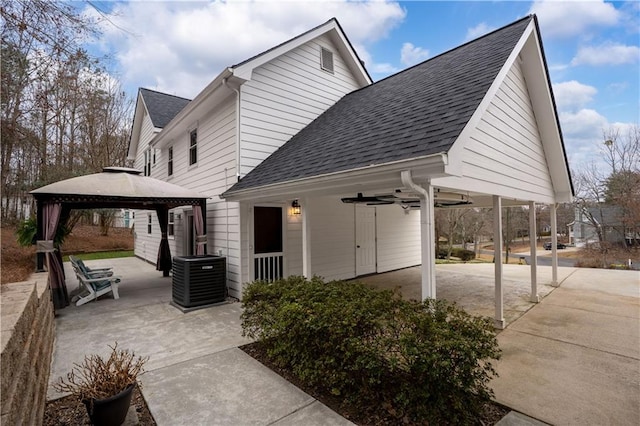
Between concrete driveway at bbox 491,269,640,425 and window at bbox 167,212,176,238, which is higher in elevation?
window at bbox 167,212,176,238

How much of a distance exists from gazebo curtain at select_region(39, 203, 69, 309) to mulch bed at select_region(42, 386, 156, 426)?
415 cm

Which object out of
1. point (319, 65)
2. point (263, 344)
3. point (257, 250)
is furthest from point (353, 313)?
point (319, 65)

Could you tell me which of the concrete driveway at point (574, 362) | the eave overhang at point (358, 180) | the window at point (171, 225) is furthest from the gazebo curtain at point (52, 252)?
the concrete driveway at point (574, 362)

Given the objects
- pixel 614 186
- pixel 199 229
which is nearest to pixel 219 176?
pixel 199 229

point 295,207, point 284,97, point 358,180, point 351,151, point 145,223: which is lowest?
point 145,223

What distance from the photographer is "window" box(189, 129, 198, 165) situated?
8.86 metres

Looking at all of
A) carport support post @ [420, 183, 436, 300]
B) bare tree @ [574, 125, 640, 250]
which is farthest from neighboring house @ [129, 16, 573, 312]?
bare tree @ [574, 125, 640, 250]

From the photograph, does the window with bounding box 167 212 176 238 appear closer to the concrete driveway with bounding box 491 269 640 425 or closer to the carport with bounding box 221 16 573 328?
the carport with bounding box 221 16 573 328

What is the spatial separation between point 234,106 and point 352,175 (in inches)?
170

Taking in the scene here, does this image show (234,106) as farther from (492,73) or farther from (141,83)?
(141,83)

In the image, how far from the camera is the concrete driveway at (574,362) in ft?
9.51

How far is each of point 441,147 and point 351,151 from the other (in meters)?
1.76

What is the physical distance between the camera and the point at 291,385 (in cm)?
324

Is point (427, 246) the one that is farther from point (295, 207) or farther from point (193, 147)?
point (193, 147)
